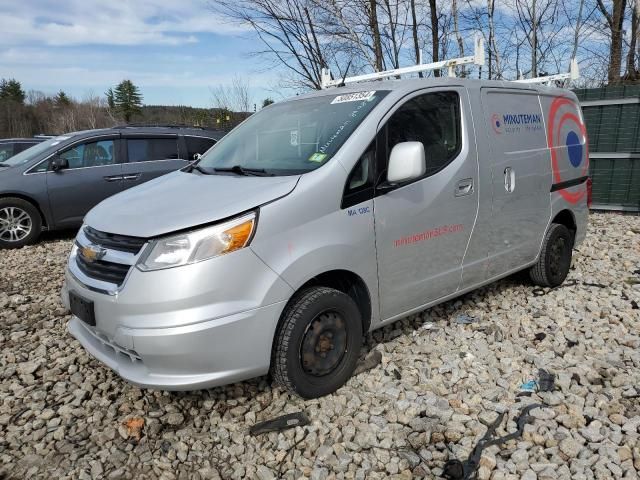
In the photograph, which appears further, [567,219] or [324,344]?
[567,219]

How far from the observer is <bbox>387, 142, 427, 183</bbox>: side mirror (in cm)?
293

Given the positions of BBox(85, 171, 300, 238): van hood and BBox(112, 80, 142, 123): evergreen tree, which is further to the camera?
BBox(112, 80, 142, 123): evergreen tree

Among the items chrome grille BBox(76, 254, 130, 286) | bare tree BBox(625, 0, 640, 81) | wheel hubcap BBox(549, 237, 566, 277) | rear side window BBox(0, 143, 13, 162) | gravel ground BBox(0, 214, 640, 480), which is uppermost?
bare tree BBox(625, 0, 640, 81)

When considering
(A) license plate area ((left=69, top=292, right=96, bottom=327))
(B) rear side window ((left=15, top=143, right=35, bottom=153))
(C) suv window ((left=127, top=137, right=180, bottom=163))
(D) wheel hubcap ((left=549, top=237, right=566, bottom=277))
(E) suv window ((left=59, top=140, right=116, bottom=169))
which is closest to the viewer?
(A) license plate area ((left=69, top=292, right=96, bottom=327))

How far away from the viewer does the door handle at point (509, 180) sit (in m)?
3.88

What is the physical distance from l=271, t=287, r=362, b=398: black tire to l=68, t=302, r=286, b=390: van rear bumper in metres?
0.11

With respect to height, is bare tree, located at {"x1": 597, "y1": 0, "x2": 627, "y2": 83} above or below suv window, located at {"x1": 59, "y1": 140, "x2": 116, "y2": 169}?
above

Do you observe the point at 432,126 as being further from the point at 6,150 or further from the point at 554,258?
the point at 6,150

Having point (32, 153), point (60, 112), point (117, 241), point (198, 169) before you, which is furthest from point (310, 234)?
point (60, 112)

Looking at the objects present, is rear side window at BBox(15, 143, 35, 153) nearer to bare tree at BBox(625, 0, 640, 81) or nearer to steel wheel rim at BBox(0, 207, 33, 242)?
steel wheel rim at BBox(0, 207, 33, 242)

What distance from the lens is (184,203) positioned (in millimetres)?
2732

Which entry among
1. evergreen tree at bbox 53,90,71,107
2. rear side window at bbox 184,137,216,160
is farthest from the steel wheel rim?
evergreen tree at bbox 53,90,71,107

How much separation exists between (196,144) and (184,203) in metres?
6.18

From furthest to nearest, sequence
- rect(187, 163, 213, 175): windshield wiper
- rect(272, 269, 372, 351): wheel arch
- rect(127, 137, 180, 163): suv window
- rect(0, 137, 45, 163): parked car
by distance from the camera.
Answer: rect(0, 137, 45, 163): parked car < rect(127, 137, 180, 163): suv window < rect(187, 163, 213, 175): windshield wiper < rect(272, 269, 372, 351): wheel arch
